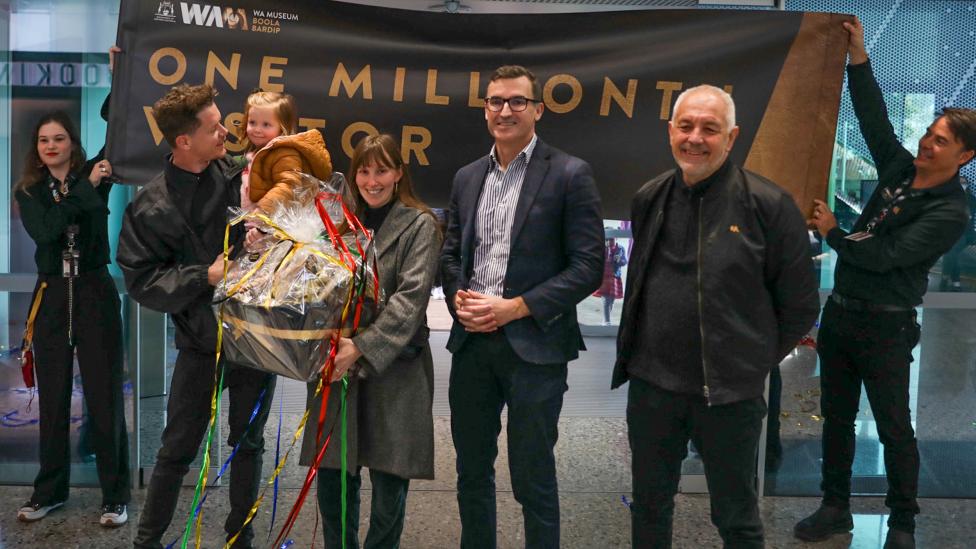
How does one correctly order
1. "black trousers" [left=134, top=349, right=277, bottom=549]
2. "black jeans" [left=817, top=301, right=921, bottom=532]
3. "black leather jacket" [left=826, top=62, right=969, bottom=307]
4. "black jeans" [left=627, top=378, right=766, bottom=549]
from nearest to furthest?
"black jeans" [left=627, top=378, right=766, bottom=549]
"black trousers" [left=134, top=349, right=277, bottom=549]
"black leather jacket" [left=826, top=62, right=969, bottom=307]
"black jeans" [left=817, top=301, right=921, bottom=532]

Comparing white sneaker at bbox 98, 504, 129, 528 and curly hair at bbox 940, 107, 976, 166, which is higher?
curly hair at bbox 940, 107, 976, 166

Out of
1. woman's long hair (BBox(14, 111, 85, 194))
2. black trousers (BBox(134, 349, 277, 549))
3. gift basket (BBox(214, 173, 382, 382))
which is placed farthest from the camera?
woman's long hair (BBox(14, 111, 85, 194))

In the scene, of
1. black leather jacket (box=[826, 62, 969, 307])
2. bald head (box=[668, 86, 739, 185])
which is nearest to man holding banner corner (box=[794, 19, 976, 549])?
black leather jacket (box=[826, 62, 969, 307])

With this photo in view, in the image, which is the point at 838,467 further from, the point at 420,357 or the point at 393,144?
the point at 393,144

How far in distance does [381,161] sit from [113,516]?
190 cm

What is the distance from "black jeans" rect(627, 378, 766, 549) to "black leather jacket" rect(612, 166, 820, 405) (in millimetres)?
88

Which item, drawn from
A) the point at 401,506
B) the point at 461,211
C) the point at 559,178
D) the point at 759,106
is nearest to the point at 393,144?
the point at 461,211

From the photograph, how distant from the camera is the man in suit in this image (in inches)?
108

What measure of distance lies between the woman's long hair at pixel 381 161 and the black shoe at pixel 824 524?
1.98 metres

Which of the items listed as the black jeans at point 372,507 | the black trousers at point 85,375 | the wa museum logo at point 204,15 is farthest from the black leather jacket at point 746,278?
the black trousers at point 85,375

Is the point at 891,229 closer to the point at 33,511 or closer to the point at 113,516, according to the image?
the point at 113,516

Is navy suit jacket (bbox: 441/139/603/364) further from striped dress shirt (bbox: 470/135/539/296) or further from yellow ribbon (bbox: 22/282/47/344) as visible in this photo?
yellow ribbon (bbox: 22/282/47/344)

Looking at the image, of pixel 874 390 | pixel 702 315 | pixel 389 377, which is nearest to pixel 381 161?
pixel 389 377

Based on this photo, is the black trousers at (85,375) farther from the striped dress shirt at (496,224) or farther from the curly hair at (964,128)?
the curly hair at (964,128)
